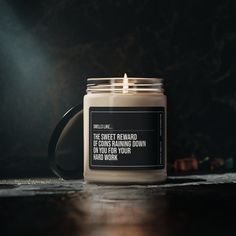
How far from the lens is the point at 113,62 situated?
3.92 ft

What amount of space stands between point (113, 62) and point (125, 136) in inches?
8.9

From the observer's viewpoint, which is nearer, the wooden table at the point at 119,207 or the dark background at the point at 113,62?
the wooden table at the point at 119,207

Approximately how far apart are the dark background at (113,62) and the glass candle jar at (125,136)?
0.17 m

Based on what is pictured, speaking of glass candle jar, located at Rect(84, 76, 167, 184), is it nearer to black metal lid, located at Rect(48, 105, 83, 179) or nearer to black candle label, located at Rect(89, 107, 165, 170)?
black candle label, located at Rect(89, 107, 165, 170)

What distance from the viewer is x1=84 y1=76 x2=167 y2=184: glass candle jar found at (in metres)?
1.00

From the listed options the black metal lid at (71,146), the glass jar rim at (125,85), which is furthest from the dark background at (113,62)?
the glass jar rim at (125,85)

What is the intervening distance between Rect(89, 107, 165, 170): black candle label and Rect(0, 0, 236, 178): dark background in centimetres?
18

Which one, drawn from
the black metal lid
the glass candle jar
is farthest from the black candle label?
the black metal lid

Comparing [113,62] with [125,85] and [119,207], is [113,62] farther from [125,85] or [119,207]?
[119,207]

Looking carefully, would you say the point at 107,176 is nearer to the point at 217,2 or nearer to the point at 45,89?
the point at 45,89

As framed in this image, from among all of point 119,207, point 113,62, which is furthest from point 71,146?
point 119,207

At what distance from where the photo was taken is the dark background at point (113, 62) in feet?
3.85

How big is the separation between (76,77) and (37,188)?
25 centimetres

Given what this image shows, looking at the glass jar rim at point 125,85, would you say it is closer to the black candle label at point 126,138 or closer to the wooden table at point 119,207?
the black candle label at point 126,138
